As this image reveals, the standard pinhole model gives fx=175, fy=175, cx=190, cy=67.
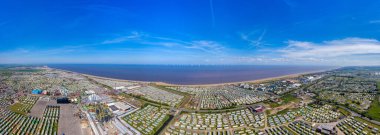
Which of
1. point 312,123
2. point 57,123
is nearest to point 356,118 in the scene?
point 312,123

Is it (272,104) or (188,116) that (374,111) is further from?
(188,116)

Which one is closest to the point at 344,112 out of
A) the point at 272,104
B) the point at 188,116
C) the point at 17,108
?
the point at 272,104

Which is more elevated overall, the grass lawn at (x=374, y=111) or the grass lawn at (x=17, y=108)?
the grass lawn at (x=374, y=111)

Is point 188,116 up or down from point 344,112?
down

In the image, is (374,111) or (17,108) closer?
(374,111)

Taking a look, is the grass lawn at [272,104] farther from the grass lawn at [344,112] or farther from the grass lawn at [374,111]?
the grass lawn at [374,111]

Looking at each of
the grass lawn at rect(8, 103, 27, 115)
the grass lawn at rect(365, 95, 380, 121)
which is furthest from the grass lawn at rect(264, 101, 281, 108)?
the grass lawn at rect(8, 103, 27, 115)

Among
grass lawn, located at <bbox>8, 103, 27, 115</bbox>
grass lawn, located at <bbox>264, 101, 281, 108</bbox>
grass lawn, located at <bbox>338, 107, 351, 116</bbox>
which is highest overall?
grass lawn, located at <bbox>264, 101, 281, 108</bbox>

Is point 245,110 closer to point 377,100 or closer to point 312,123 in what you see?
point 312,123

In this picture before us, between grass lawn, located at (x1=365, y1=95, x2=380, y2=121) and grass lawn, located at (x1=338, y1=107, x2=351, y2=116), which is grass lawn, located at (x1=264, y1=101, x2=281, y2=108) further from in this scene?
grass lawn, located at (x1=365, y1=95, x2=380, y2=121)

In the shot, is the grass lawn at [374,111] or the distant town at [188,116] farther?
the grass lawn at [374,111]

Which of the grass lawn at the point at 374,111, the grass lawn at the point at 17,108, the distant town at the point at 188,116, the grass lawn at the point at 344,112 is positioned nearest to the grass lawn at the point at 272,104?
the distant town at the point at 188,116
